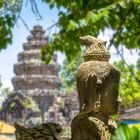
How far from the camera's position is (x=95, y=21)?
21.1ft

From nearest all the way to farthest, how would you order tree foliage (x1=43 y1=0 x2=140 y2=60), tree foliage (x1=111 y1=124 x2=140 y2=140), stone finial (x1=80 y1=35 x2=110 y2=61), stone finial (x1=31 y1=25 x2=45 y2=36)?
tree foliage (x1=111 y1=124 x2=140 y2=140), stone finial (x1=80 y1=35 x2=110 y2=61), tree foliage (x1=43 y1=0 x2=140 y2=60), stone finial (x1=31 y1=25 x2=45 y2=36)

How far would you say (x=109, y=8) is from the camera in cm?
661

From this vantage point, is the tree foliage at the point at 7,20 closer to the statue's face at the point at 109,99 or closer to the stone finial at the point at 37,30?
the statue's face at the point at 109,99

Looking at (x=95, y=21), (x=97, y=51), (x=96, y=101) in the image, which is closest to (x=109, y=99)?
(x=96, y=101)

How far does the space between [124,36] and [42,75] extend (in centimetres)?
3099

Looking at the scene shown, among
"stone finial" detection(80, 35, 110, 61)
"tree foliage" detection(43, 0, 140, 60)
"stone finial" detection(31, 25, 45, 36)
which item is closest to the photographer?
"stone finial" detection(80, 35, 110, 61)

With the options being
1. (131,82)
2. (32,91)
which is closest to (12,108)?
(32,91)

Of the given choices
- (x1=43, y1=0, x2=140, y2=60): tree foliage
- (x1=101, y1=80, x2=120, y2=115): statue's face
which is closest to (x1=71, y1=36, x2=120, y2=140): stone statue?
(x1=101, y1=80, x2=120, y2=115): statue's face

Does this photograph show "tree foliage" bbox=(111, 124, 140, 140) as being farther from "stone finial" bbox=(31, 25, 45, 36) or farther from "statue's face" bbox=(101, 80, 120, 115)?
"stone finial" bbox=(31, 25, 45, 36)

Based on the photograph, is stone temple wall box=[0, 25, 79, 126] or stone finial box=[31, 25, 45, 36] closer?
stone temple wall box=[0, 25, 79, 126]

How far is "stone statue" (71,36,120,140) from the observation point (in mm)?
3125

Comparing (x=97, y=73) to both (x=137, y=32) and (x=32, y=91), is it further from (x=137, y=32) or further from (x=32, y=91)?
(x=32, y=91)

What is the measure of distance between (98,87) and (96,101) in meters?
0.09

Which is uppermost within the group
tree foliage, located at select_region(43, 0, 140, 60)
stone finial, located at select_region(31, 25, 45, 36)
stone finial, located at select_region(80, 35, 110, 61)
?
stone finial, located at select_region(31, 25, 45, 36)
